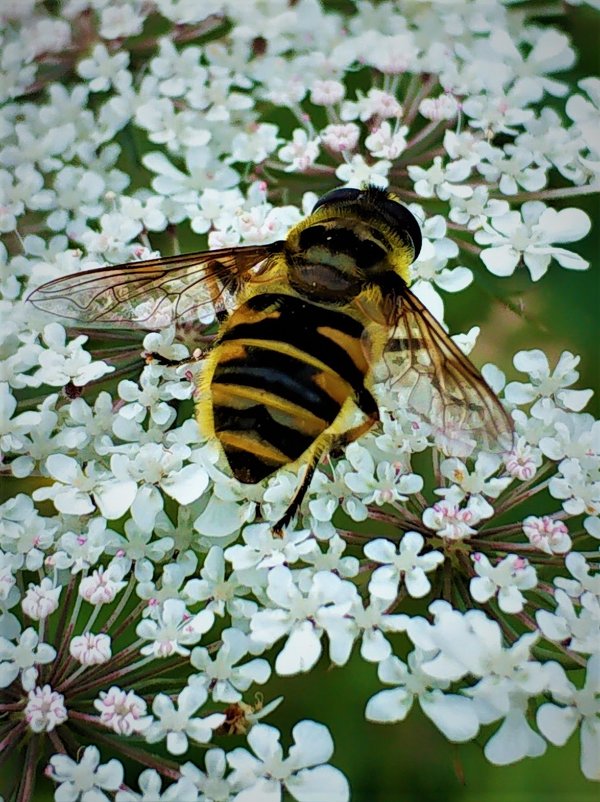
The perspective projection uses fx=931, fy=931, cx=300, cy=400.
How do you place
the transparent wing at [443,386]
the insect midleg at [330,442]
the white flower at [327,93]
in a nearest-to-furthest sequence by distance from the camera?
1. the transparent wing at [443,386]
2. the insect midleg at [330,442]
3. the white flower at [327,93]

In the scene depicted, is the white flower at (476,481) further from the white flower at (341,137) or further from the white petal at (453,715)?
the white flower at (341,137)

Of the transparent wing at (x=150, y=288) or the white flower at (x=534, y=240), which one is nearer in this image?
the transparent wing at (x=150, y=288)

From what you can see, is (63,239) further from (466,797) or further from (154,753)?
(466,797)

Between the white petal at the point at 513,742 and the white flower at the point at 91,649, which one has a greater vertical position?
the white petal at the point at 513,742

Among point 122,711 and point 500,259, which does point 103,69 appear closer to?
point 500,259

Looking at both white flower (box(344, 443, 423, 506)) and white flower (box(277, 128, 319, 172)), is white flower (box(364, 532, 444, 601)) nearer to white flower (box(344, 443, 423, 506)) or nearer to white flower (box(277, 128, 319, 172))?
white flower (box(344, 443, 423, 506))

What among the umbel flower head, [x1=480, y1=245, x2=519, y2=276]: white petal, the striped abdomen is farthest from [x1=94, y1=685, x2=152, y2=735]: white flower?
[x1=480, y1=245, x2=519, y2=276]: white petal

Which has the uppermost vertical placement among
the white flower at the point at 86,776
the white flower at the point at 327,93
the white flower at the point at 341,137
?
the white flower at the point at 327,93

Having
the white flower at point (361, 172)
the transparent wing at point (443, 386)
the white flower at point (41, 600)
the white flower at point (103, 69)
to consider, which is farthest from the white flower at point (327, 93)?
the white flower at point (41, 600)
